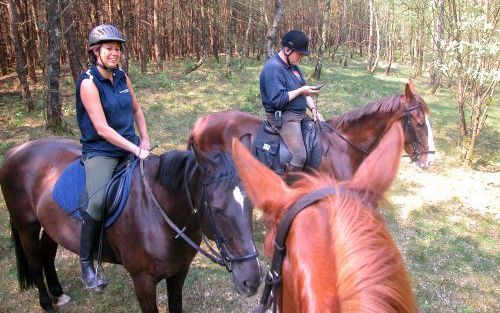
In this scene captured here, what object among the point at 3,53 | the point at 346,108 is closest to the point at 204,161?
the point at 346,108

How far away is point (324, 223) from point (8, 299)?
4.71 m

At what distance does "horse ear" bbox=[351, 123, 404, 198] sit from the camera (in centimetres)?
122

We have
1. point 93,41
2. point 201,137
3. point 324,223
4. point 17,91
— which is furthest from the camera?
point 17,91

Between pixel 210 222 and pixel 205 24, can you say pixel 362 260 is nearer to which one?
pixel 210 222

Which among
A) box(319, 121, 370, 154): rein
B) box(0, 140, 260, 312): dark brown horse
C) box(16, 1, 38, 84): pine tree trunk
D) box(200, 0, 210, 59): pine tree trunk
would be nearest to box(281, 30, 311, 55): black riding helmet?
box(319, 121, 370, 154): rein

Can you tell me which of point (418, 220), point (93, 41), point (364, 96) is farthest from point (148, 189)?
point (364, 96)

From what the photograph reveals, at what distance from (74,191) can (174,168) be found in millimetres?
1008

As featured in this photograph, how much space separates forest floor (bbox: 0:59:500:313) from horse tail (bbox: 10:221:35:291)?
0.21m

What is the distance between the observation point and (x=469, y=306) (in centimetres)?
455

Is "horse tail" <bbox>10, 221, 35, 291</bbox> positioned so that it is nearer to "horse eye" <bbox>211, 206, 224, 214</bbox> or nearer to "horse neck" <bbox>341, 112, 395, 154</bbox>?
"horse eye" <bbox>211, 206, 224, 214</bbox>

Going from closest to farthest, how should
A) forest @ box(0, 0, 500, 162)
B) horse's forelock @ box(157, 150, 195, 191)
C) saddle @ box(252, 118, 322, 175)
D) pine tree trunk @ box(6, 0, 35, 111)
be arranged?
horse's forelock @ box(157, 150, 195, 191), saddle @ box(252, 118, 322, 175), forest @ box(0, 0, 500, 162), pine tree trunk @ box(6, 0, 35, 111)

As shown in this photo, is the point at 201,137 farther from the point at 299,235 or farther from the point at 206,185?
the point at 299,235

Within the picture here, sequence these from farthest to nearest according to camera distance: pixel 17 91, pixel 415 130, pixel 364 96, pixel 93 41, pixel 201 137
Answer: pixel 364 96
pixel 17 91
pixel 201 137
pixel 415 130
pixel 93 41

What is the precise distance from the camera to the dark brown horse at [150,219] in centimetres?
249
